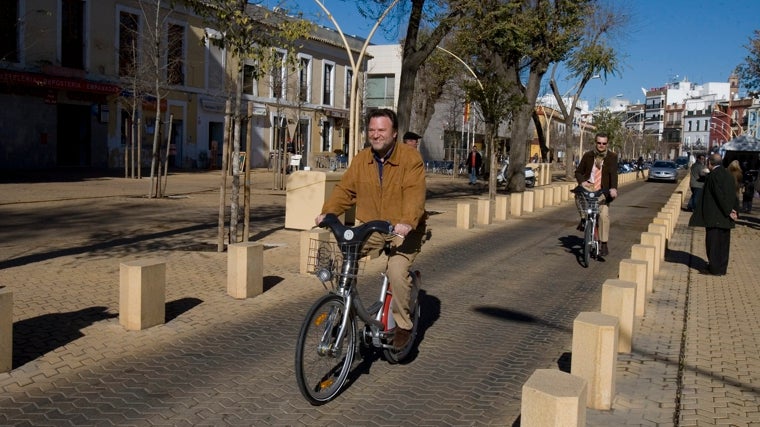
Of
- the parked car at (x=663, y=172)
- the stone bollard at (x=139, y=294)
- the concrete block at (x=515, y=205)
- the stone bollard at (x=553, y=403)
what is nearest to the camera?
the stone bollard at (x=553, y=403)

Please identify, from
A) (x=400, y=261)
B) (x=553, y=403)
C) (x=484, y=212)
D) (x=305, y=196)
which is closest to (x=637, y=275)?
(x=400, y=261)

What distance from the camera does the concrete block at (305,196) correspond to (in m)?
14.1

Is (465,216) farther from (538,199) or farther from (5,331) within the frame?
(5,331)

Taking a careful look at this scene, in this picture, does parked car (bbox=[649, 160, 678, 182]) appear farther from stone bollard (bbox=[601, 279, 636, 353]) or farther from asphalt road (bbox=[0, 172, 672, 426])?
stone bollard (bbox=[601, 279, 636, 353])

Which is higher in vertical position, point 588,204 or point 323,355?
point 588,204

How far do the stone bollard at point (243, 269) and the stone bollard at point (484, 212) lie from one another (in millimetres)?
9638

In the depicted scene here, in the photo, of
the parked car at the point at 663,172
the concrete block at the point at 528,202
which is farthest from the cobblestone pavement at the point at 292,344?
the parked car at the point at 663,172

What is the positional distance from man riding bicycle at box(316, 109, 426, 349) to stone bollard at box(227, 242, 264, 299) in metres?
2.86

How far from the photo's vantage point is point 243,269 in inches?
311

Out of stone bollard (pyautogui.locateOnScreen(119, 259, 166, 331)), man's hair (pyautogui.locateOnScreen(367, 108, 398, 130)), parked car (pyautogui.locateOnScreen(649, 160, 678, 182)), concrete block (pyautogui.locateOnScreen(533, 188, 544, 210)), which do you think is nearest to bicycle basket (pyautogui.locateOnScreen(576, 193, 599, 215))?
man's hair (pyautogui.locateOnScreen(367, 108, 398, 130))

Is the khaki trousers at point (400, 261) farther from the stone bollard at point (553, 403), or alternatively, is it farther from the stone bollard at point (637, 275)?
the stone bollard at point (637, 275)

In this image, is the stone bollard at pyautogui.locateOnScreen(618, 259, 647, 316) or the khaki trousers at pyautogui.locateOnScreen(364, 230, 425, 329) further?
the stone bollard at pyautogui.locateOnScreen(618, 259, 647, 316)

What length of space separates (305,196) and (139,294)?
7.90 meters

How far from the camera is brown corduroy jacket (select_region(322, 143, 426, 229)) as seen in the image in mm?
5137
